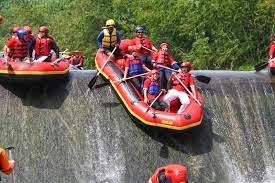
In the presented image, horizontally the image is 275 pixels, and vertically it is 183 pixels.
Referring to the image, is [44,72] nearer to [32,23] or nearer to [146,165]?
[146,165]

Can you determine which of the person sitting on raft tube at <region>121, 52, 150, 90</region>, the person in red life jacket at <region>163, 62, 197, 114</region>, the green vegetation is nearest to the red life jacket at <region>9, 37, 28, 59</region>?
the person sitting on raft tube at <region>121, 52, 150, 90</region>

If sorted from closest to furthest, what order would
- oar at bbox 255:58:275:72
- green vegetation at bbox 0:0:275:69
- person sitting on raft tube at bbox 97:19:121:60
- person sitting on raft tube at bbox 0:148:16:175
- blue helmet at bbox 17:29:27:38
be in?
person sitting on raft tube at bbox 0:148:16:175, blue helmet at bbox 17:29:27:38, person sitting on raft tube at bbox 97:19:121:60, oar at bbox 255:58:275:72, green vegetation at bbox 0:0:275:69

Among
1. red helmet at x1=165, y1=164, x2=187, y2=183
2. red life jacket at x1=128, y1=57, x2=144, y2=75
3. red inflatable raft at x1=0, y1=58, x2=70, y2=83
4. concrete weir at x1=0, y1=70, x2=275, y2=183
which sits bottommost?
concrete weir at x1=0, y1=70, x2=275, y2=183

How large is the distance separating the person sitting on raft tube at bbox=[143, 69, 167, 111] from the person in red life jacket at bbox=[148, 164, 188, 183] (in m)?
4.61

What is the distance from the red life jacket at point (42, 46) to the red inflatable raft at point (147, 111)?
1.20 meters

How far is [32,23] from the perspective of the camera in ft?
130

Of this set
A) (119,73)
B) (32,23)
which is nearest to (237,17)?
(119,73)

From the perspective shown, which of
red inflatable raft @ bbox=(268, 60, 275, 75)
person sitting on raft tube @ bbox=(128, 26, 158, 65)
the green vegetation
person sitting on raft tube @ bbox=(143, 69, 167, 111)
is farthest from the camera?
the green vegetation

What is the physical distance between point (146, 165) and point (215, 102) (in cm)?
236

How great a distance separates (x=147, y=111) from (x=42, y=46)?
2.46m

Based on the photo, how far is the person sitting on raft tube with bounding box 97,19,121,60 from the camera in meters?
12.9

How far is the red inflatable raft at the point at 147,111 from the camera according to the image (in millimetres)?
11453

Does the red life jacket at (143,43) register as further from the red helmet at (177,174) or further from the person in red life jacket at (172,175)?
the red helmet at (177,174)

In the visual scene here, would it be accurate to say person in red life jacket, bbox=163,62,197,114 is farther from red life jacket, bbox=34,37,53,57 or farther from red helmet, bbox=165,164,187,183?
red helmet, bbox=165,164,187,183
